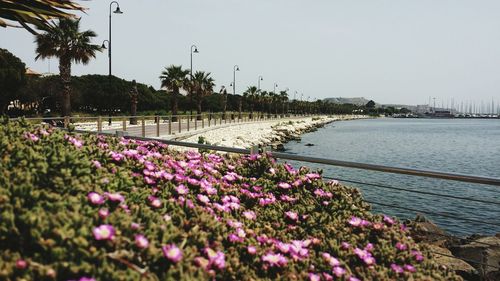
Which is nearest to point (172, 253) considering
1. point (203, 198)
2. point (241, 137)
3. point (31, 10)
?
point (203, 198)

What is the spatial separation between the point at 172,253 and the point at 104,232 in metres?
0.38

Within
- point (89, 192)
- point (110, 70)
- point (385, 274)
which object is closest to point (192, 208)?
point (89, 192)

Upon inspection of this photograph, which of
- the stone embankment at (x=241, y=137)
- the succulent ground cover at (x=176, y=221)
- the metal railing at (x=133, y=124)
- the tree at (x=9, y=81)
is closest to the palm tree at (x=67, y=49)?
the metal railing at (x=133, y=124)

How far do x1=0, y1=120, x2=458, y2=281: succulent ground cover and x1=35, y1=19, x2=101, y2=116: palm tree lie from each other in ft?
88.0

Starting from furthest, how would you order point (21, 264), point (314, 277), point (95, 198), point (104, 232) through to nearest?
1. point (314, 277)
2. point (95, 198)
3. point (104, 232)
4. point (21, 264)

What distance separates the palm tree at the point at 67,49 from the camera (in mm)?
28672

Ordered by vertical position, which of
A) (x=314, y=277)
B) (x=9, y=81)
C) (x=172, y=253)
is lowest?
(x=314, y=277)

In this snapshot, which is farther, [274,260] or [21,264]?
[274,260]

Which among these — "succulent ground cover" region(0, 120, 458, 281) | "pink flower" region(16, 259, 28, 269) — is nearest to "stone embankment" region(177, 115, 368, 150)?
"succulent ground cover" region(0, 120, 458, 281)

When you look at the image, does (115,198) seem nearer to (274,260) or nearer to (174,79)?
(274,260)

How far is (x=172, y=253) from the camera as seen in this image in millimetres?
2367

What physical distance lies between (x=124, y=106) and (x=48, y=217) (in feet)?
244

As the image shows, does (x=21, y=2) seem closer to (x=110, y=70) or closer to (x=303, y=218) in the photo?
(x=303, y=218)

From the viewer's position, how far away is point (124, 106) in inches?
2901
